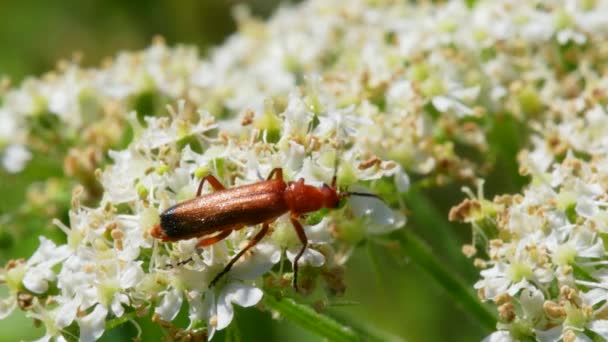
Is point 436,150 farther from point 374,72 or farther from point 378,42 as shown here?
point 378,42

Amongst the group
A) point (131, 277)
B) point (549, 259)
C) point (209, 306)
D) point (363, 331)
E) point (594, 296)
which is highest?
point (131, 277)

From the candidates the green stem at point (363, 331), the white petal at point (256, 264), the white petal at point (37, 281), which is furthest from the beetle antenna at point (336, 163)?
the white petal at point (37, 281)

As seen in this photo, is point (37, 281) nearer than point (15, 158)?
Yes

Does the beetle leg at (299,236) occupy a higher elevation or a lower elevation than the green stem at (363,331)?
higher

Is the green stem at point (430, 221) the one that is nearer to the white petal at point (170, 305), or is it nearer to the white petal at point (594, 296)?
the white petal at point (594, 296)

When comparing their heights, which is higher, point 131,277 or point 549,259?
point 131,277

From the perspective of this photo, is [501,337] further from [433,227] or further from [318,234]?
[433,227]

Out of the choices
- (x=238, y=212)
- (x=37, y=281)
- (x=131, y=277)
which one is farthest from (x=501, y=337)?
(x=37, y=281)

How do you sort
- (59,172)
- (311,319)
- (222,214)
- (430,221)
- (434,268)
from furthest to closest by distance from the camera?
1. (59,172)
2. (430,221)
3. (434,268)
4. (311,319)
5. (222,214)
